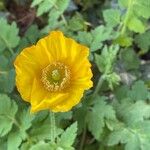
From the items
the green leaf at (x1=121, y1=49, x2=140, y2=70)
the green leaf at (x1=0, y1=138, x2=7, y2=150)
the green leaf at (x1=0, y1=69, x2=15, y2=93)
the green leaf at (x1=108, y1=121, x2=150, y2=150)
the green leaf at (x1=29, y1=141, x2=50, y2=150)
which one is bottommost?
the green leaf at (x1=121, y1=49, x2=140, y2=70)

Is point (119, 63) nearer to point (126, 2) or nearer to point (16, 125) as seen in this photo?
point (126, 2)

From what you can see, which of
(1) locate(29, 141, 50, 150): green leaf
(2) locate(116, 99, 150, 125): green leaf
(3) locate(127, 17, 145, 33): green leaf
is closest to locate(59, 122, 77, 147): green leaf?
(1) locate(29, 141, 50, 150): green leaf

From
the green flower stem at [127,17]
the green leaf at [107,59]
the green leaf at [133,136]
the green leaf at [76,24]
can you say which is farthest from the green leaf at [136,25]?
the green leaf at [133,136]

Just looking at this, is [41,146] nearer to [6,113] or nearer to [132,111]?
[6,113]

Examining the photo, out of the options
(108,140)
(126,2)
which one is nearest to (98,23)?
(126,2)

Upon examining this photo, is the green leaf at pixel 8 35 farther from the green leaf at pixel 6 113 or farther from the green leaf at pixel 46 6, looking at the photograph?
the green leaf at pixel 6 113

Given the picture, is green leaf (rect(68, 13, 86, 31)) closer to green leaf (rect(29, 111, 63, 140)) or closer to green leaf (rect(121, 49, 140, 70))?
green leaf (rect(121, 49, 140, 70))
